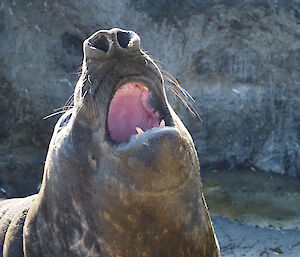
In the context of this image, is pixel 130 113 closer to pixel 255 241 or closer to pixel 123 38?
pixel 123 38

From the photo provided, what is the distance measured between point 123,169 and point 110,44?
413mm

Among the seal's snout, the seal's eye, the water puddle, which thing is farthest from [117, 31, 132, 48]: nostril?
the water puddle

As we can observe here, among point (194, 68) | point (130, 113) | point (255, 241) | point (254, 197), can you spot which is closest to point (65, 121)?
point (130, 113)

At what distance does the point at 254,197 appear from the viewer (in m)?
5.40

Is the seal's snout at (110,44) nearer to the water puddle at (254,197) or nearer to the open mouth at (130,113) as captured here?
the open mouth at (130,113)

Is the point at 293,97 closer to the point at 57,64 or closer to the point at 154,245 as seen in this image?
the point at 57,64

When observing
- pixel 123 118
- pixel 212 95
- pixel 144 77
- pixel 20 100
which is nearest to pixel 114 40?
pixel 144 77

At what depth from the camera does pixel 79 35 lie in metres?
5.73

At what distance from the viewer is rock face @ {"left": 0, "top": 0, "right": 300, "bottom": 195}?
560 centimetres

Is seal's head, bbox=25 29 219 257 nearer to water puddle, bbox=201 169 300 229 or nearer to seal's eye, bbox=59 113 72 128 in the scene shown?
seal's eye, bbox=59 113 72 128

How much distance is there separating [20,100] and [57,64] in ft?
1.76

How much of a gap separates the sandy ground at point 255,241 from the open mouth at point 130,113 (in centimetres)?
272

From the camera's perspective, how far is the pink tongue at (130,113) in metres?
1.97

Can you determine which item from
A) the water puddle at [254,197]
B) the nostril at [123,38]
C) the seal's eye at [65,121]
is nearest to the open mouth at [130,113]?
the nostril at [123,38]
